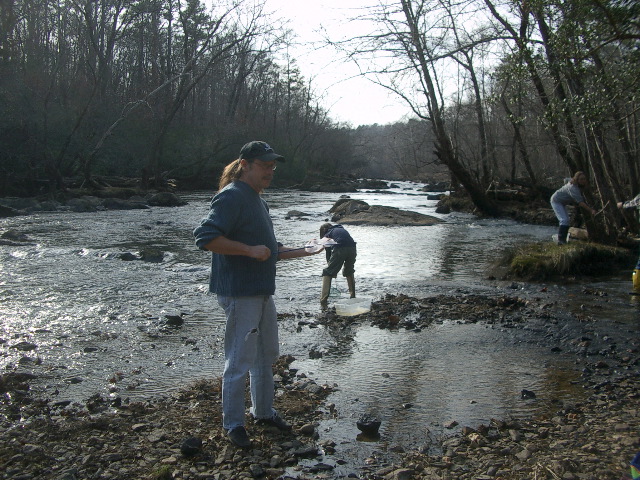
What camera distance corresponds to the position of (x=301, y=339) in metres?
6.92

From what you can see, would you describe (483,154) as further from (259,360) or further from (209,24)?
(259,360)

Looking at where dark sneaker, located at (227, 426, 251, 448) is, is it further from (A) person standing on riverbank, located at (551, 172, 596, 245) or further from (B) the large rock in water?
(B) the large rock in water

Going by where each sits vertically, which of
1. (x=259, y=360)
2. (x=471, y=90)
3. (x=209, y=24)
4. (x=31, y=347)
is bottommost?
(x=31, y=347)

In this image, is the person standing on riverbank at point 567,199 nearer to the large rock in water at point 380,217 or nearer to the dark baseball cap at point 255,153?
the large rock in water at point 380,217

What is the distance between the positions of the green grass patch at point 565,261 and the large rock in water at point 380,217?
33.1 feet

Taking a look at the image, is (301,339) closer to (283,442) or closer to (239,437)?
(283,442)

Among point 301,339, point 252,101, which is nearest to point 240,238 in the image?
point 301,339

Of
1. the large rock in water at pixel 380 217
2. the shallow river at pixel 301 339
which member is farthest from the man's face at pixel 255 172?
the large rock in water at pixel 380 217

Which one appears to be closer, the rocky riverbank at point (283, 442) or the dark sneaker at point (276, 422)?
the rocky riverbank at point (283, 442)

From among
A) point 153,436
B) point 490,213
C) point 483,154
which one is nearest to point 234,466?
point 153,436

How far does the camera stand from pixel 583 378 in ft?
17.9

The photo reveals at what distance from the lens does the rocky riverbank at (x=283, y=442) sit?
→ 364cm

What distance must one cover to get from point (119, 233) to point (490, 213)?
595 inches

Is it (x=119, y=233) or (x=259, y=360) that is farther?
(x=119, y=233)
